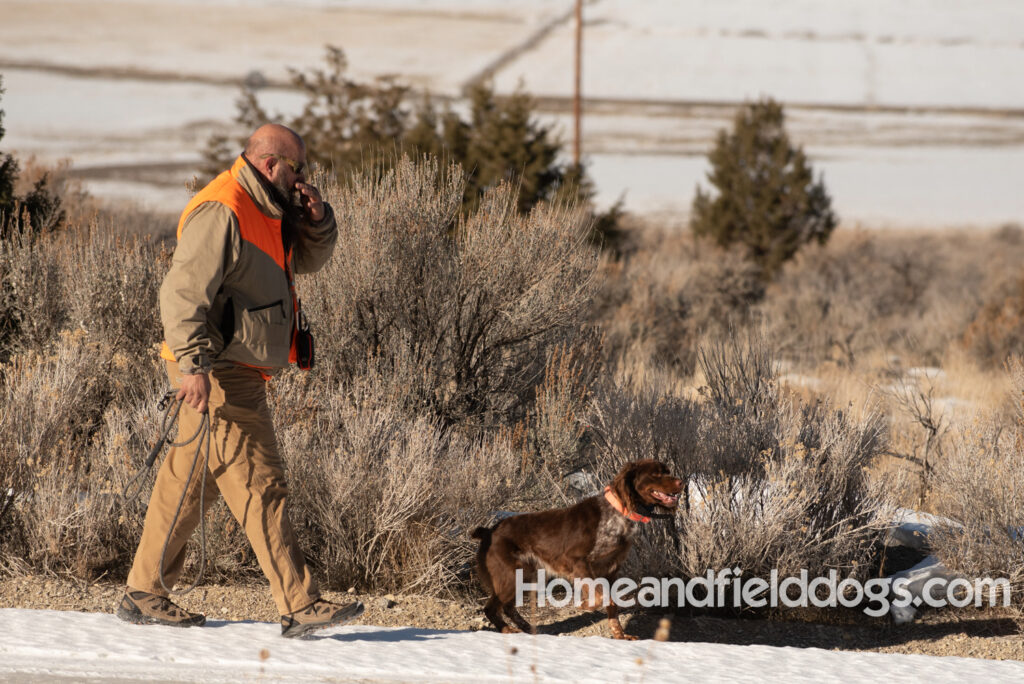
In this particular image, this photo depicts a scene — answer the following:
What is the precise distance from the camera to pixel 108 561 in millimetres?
5883

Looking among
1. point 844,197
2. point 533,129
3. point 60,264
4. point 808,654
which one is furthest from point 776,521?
point 844,197

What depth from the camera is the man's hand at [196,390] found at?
14.2 ft

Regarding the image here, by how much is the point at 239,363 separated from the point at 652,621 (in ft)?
7.90

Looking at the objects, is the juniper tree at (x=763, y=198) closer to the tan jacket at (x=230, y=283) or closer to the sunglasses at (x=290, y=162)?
the sunglasses at (x=290, y=162)

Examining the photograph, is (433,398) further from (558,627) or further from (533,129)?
(533,129)

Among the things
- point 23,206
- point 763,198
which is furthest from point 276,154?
point 763,198

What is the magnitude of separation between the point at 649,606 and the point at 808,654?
114cm

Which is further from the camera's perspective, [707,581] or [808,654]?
[707,581]

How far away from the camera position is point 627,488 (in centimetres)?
510

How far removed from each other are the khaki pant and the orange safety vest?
0.91 ft

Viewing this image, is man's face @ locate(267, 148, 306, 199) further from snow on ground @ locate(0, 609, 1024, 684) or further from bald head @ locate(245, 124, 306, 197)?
snow on ground @ locate(0, 609, 1024, 684)

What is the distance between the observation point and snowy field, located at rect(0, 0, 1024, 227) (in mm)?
53250

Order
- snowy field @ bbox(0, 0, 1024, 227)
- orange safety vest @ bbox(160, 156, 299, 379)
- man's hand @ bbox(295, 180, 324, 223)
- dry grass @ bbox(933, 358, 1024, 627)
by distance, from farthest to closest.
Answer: snowy field @ bbox(0, 0, 1024, 227) → dry grass @ bbox(933, 358, 1024, 627) → man's hand @ bbox(295, 180, 324, 223) → orange safety vest @ bbox(160, 156, 299, 379)

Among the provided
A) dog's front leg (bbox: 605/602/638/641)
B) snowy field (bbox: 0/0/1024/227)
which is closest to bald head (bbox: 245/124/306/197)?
dog's front leg (bbox: 605/602/638/641)
